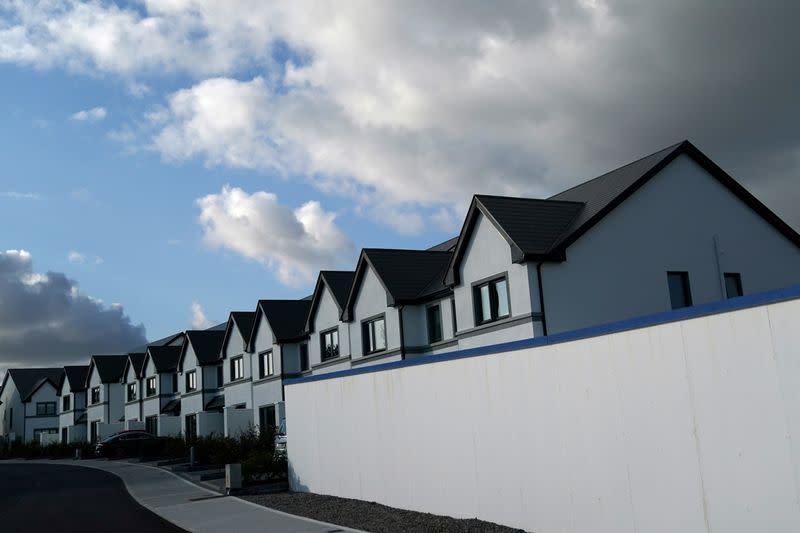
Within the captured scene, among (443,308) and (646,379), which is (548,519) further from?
(443,308)

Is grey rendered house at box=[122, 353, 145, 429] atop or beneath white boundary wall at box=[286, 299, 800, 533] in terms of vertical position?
atop

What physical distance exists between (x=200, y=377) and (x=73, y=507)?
30660 mm

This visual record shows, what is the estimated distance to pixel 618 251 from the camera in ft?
82.0

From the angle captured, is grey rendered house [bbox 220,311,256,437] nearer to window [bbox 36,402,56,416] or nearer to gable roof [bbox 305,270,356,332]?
gable roof [bbox 305,270,356,332]

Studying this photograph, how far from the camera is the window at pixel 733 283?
26.7 m

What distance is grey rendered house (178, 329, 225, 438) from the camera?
52.2 m

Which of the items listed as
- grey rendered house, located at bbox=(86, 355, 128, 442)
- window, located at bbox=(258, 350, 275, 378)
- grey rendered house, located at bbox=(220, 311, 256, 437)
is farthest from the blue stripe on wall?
grey rendered house, located at bbox=(86, 355, 128, 442)

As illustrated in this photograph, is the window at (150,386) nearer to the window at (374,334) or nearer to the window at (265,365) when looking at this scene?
the window at (265,365)

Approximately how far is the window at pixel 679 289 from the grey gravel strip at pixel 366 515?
43.7 ft

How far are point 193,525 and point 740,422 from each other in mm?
11838

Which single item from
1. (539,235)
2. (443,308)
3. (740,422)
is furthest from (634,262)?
(740,422)

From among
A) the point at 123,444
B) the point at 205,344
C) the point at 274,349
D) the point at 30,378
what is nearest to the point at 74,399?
the point at 30,378

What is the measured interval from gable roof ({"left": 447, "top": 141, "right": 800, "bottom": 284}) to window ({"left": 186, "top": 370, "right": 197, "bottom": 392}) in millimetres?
32394

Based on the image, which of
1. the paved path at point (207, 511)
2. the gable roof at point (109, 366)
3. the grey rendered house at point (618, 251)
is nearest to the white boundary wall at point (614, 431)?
the paved path at point (207, 511)
